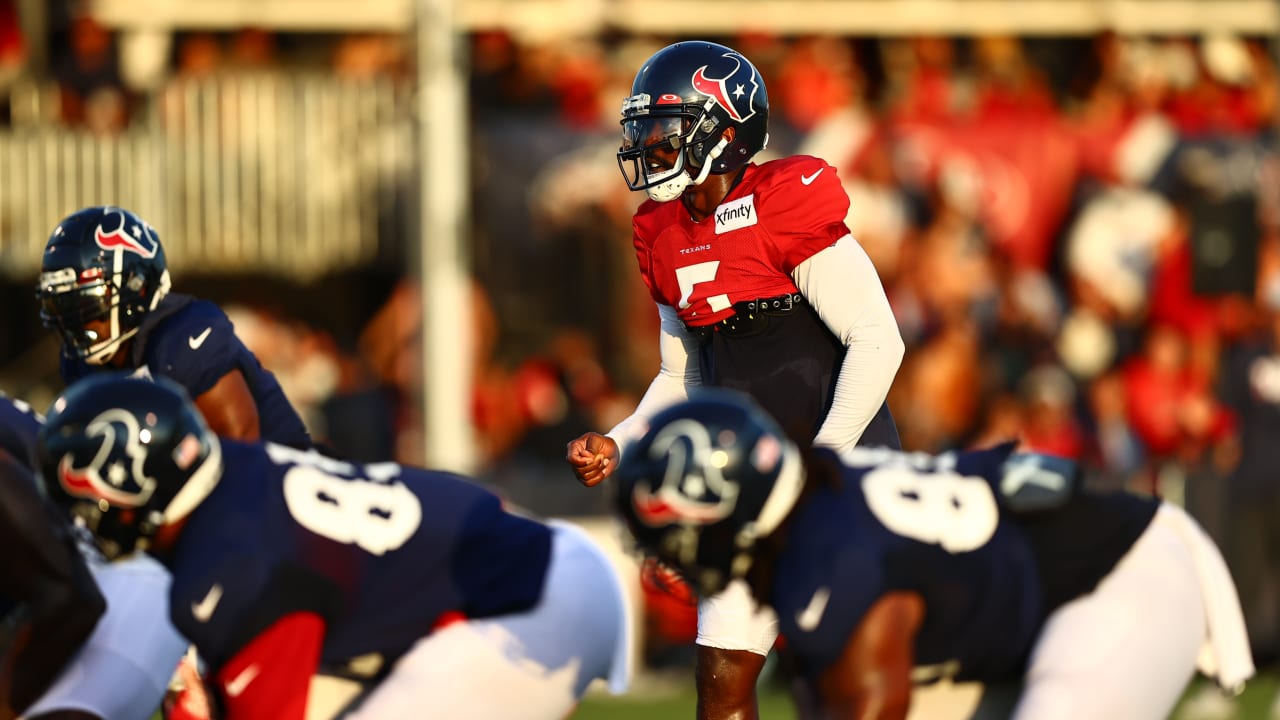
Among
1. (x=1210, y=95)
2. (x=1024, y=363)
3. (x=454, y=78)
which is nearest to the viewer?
(x=454, y=78)

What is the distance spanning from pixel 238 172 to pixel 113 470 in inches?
351

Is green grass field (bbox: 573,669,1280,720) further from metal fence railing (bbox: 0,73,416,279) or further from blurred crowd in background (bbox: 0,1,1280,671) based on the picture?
metal fence railing (bbox: 0,73,416,279)

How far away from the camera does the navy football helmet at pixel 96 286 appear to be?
5.64m

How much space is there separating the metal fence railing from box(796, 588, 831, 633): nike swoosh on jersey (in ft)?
29.8

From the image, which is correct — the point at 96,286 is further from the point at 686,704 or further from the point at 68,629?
the point at 686,704

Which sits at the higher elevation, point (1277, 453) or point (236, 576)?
point (236, 576)

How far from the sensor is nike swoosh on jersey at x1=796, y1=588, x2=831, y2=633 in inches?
155

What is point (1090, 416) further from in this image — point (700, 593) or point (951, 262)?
point (700, 593)

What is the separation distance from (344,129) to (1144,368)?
519 cm

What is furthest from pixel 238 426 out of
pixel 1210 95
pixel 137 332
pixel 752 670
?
pixel 1210 95

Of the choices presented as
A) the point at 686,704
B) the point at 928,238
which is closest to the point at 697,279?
the point at 686,704

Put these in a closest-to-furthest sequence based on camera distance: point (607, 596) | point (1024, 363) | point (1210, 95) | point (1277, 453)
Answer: point (607, 596) < point (1277, 453) < point (1024, 363) < point (1210, 95)

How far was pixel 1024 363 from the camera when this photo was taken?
12.7m

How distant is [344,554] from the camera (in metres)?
4.60
